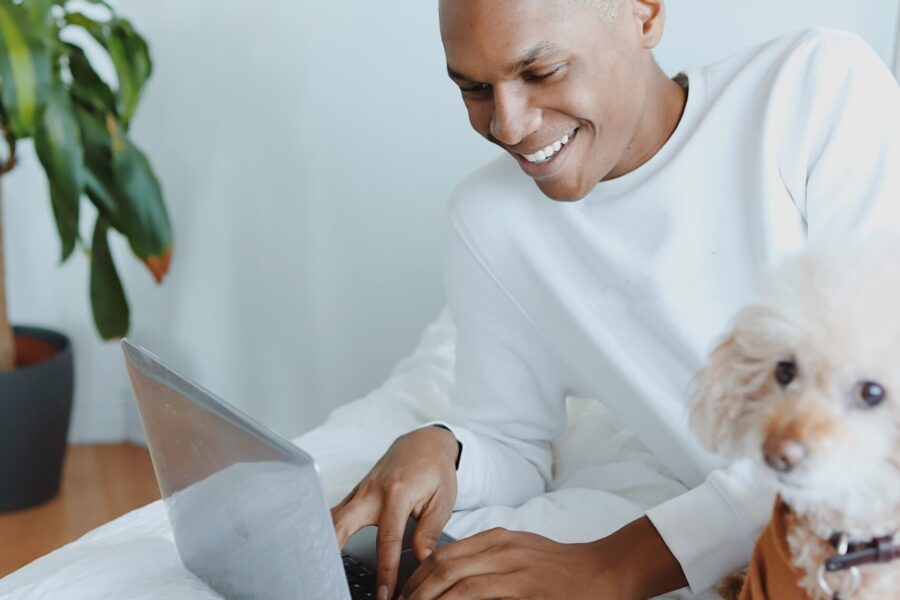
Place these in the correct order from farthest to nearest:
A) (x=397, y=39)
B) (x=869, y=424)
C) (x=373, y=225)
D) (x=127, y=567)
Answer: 1. (x=373, y=225)
2. (x=397, y=39)
3. (x=127, y=567)
4. (x=869, y=424)

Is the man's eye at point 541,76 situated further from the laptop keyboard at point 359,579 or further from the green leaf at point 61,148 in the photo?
the green leaf at point 61,148

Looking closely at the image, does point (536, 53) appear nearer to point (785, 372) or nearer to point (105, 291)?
point (785, 372)

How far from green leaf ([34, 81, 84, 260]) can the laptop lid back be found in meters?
1.11

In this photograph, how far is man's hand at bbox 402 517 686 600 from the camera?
0.97m

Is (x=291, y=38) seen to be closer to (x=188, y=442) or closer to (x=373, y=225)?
(x=373, y=225)

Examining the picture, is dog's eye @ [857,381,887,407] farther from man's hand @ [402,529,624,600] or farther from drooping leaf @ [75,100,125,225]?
drooping leaf @ [75,100,125,225]

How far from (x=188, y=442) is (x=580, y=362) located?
1.63 feet

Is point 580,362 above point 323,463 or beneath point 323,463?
above

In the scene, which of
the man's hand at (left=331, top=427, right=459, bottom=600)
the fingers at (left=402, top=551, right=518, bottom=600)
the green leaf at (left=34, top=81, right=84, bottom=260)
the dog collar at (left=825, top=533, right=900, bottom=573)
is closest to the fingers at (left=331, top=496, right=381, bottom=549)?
the man's hand at (left=331, top=427, right=459, bottom=600)

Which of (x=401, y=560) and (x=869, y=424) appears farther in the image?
(x=401, y=560)

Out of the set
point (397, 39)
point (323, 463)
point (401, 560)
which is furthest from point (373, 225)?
point (401, 560)

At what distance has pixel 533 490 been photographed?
1.33 m

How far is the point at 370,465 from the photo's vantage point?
4.39 ft

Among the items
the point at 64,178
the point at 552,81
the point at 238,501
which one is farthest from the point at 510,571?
the point at 64,178
